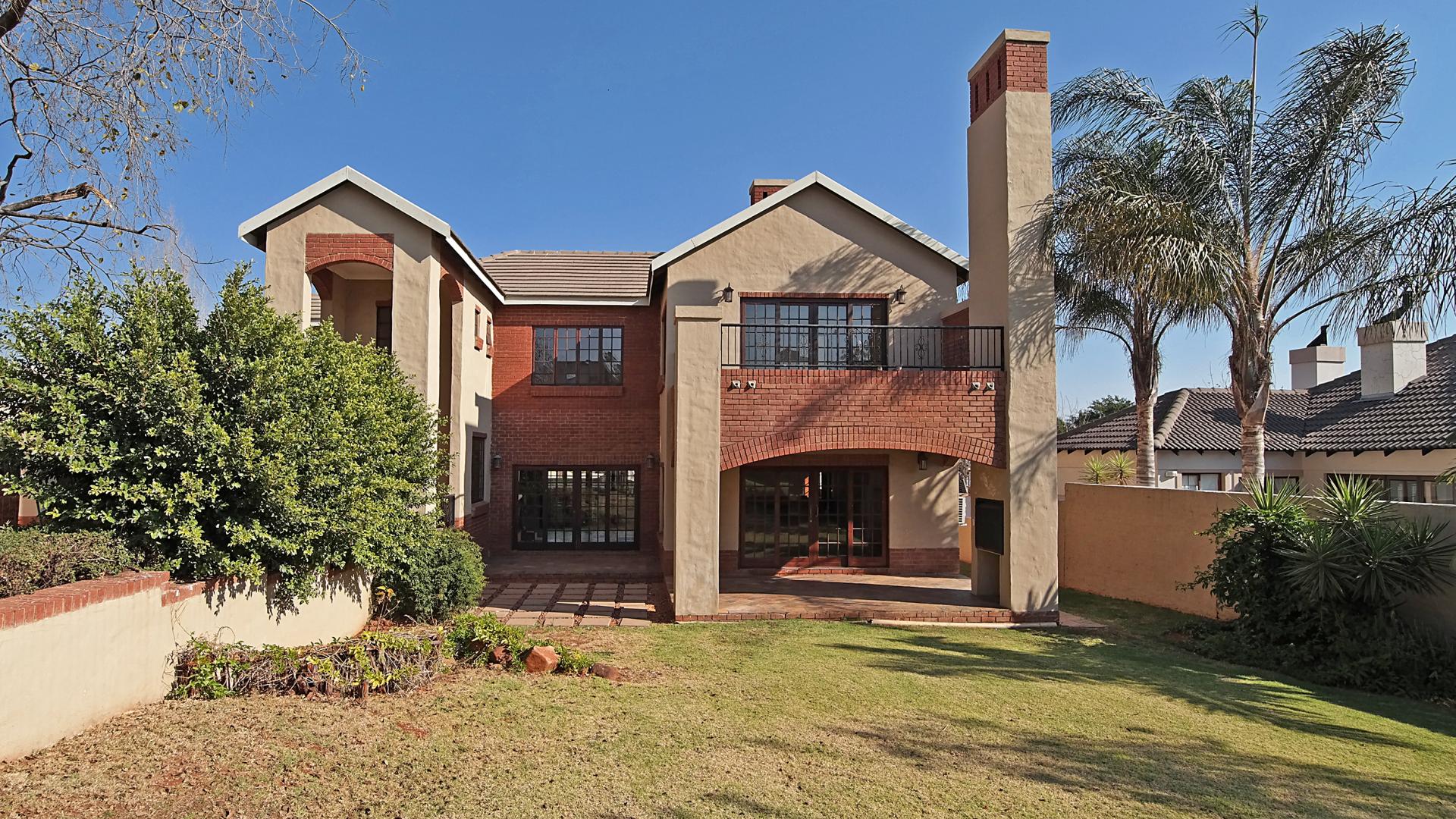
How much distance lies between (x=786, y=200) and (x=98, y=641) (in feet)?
43.2

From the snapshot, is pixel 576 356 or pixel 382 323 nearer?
pixel 382 323

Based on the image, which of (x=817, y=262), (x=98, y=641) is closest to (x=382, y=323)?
(x=817, y=262)

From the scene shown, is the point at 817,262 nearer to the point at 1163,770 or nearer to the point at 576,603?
the point at 576,603

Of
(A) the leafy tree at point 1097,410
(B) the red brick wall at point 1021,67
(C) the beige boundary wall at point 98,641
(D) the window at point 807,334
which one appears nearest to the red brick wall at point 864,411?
(D) the window at point 807,334

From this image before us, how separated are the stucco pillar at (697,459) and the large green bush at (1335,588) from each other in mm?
7019

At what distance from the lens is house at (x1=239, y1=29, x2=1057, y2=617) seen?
1286cm

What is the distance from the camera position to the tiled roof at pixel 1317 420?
58.2ft

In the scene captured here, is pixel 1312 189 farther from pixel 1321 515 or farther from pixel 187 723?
pixel 187 723

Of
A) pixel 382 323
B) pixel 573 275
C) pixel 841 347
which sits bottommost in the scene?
pixel 841 347

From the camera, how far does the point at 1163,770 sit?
6480 millimetres

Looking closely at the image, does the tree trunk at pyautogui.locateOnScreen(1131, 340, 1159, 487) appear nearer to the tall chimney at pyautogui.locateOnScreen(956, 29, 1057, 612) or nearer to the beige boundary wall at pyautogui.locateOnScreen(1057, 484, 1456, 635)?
the beige boundary wall at pyautogui.locateOnScreen(1057, 484, 1456, 635)

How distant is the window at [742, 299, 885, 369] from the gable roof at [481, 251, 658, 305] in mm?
3336

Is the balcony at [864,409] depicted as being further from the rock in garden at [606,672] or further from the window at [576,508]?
the window at [576,508]

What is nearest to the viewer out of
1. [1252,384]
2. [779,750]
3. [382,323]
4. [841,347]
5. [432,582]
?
[779,750]
